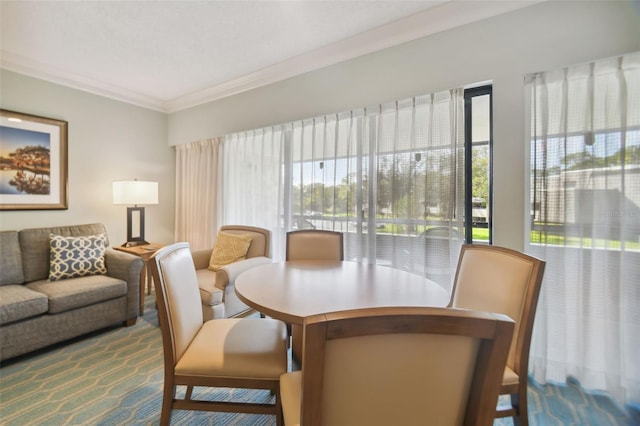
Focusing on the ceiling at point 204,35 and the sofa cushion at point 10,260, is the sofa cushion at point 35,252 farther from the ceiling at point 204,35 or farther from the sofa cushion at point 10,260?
the ceiling at point 204,35

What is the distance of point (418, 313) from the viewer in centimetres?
57

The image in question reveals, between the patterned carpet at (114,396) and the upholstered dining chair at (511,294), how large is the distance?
1.96 ft

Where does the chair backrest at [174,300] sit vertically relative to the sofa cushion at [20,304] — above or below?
above

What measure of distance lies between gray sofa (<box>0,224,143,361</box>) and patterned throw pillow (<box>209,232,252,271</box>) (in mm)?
722

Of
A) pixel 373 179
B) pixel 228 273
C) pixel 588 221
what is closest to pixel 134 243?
pixel 228 273

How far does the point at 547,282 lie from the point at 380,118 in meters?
1.69

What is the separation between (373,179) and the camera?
2.46 m

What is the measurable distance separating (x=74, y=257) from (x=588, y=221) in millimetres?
4158

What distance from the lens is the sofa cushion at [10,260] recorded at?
2.48 meters

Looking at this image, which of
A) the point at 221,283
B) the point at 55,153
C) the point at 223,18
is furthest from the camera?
the point at 55,153

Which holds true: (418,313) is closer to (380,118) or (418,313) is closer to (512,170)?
(512,170)

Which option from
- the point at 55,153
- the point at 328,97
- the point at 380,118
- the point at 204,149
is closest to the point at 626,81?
the point at 380,118

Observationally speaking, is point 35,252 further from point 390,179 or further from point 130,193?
point 390,179

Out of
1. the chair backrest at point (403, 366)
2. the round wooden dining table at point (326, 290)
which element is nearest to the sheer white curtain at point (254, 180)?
the round wooden dining table at point (326, 290)
